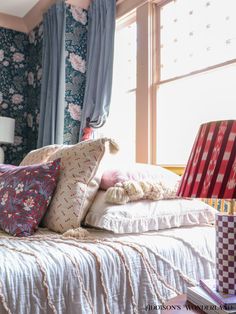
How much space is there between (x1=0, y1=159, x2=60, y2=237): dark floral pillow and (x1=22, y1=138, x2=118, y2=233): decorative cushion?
0.05m

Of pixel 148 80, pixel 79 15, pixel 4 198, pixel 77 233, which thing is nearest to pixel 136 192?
pixel 77 233

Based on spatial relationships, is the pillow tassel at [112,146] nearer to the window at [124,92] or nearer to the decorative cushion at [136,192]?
the decorative cushion at [136,192]

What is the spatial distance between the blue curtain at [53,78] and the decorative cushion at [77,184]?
4.66 ft

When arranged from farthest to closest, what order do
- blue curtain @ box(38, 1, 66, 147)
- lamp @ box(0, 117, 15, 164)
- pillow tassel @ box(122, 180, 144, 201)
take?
1. lamp @ box(0, 117, 15, 164)
2. blue curtain @ box(38, 1, 66, 147)
3. pillow tassel @ box(122, 180, 144, 201)

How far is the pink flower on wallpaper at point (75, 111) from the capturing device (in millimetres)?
3145

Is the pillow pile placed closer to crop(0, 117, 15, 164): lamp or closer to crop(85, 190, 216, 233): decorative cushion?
crop(85, 190, 216, 233): decorative cushion

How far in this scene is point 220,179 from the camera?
895 mm

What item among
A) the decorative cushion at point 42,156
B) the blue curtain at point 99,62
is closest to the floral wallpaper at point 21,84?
the blue curtain at point 99,62

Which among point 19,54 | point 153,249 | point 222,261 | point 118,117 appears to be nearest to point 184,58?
point 118,117

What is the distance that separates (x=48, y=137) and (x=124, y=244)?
6.63 feet

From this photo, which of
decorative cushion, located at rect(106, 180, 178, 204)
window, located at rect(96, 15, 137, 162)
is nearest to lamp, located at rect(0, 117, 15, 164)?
window, located at rect(96, 15, 137, 162)

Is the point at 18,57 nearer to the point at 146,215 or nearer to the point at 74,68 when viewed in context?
the point at 74,68

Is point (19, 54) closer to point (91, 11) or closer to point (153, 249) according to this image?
point (91, 11)

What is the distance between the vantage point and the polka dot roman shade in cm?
89
